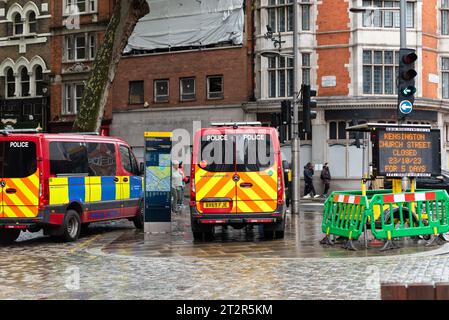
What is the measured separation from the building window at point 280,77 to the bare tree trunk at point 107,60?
1426 centimetres

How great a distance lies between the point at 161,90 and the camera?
38875 mm

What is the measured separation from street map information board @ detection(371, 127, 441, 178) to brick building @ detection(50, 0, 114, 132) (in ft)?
93.5

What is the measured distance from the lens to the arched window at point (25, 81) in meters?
42.6

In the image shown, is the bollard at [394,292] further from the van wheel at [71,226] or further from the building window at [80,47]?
the building window at [80,47]

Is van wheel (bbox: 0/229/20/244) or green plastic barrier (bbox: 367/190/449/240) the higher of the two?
green plastic barrier (bbox: 367/190/449/240)

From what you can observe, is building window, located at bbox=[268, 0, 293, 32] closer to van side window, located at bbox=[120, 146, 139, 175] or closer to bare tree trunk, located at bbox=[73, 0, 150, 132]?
bare tree trunk, located at bbox=[73, 0, 150, 132]

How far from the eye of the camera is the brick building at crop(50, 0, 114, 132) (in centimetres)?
4066

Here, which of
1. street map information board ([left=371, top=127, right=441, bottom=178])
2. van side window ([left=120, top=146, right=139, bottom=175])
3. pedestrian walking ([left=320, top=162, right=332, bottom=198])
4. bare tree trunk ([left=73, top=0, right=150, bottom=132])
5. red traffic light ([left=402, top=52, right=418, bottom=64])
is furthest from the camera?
pedestrian walking ([left=320, top=162, right=332, bottom=198])

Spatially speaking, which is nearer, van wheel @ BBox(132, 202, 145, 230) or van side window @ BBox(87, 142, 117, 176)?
van side window @ BBox(87, 142, 117, 176)

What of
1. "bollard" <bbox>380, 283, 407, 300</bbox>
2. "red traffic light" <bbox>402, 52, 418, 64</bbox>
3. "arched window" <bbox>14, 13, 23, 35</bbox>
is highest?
"arched window" <bbox>14, 13, 23, 35</bbox>

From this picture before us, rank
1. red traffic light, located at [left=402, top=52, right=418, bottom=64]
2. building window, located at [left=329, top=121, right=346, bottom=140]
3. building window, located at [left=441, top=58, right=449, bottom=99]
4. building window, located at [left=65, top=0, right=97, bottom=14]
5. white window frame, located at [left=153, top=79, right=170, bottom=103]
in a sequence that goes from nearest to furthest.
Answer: red traffic light, located at [left=402, top=52, right=418, bottom=64] → building window, located at [left=329, top=121, right=346, bottom=140] → building window, located at [left=441, top=58, right=449, bottom=99] → white window frame, located at [left=153, top=79, right=170, bottom=103] → building window, located at [left=65, top=0, right=97, bottom=14]

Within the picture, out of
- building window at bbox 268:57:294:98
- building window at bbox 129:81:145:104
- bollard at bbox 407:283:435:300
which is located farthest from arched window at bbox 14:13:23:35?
bollard at bbox 407:283:435:300

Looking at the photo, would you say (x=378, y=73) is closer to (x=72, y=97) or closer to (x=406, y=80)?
(x=72, y=97)

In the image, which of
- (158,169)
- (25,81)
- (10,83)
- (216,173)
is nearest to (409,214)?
(216,173)
